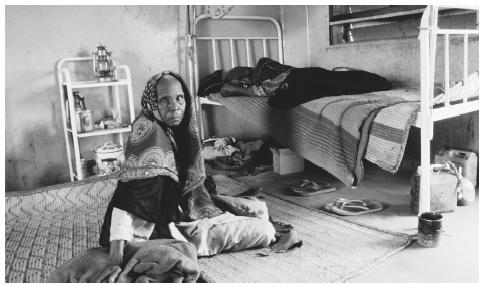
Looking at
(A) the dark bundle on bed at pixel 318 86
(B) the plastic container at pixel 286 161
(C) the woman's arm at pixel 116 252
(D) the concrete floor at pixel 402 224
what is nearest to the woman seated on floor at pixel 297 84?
(A) the dark bundle on bed at pixel 318 86

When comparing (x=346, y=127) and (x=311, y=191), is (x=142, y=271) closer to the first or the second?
(x=346, y=127)

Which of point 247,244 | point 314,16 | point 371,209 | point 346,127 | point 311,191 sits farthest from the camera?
point 314,16

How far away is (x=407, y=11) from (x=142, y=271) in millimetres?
2651

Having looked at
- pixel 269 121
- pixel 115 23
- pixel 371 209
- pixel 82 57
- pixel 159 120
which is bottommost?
pixel 371 209

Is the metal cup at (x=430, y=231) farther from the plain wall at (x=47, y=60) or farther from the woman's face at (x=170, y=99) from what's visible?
the plain wall at (x=47, y=60)

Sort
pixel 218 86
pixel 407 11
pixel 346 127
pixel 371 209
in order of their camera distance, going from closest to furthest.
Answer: pixel 346 127 < pixel 371 209 < pixel 407 11 < pixel 218 86

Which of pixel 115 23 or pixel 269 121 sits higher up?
pixel 115 23

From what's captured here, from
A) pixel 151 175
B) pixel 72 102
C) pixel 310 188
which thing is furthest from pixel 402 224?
pixel 72 102

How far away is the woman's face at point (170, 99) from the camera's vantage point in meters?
1.88

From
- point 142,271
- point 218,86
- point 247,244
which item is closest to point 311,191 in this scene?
point 247,244

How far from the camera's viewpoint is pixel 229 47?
4.40 metres

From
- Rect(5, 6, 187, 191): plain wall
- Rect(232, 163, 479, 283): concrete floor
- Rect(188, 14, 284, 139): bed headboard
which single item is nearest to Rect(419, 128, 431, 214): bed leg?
Rect(232, 163, 479, 283): concrete floor

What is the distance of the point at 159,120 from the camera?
194 centimetres

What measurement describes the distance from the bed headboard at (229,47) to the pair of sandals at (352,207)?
164cm
